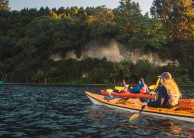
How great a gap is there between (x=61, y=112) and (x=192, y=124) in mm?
7513

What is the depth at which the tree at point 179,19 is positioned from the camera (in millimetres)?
60719

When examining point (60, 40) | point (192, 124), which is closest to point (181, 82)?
point (60, 40)

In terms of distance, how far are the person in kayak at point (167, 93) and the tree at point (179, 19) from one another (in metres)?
47.8

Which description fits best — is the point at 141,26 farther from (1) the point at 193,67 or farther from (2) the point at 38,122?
(2) the point at 38,122

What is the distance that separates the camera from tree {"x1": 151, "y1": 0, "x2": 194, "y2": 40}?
60.7 metres

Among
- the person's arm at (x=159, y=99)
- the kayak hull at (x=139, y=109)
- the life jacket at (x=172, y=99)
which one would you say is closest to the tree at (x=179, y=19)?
the kayak hull at (x=139, y=109)

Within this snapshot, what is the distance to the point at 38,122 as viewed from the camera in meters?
13.9

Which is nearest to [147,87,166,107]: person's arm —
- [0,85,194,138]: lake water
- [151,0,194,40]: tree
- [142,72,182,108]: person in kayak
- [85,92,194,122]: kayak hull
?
[142,72,182,108]: person in kayak

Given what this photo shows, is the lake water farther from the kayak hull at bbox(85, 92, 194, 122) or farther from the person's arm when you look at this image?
the person's arm

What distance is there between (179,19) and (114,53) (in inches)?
606

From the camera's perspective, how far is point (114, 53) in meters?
60.3

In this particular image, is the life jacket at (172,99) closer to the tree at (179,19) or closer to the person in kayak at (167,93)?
the person in kayak at (167,93)

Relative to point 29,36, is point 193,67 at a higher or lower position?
lower

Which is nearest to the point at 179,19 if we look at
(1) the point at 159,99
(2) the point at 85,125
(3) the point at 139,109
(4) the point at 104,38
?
(4) the point at 104,38
